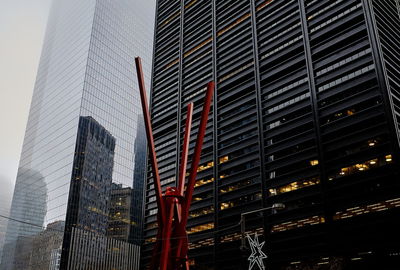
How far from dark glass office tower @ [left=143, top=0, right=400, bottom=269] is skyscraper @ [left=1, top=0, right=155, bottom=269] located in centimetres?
1554

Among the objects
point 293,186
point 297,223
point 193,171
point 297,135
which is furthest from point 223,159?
point 193,171

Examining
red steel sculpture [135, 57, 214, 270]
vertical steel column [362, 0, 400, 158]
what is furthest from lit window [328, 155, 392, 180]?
red steel sculpture [135, 57, 214, 270]

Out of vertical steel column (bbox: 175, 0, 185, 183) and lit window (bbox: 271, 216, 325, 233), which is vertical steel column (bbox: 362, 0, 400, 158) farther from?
vertical steel column (bbox: 175, 0, 185, 183)

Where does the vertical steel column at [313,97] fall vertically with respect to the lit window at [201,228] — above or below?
above

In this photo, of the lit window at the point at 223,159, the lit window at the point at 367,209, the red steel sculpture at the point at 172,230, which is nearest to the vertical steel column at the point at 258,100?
the lit window at the point at 223,159

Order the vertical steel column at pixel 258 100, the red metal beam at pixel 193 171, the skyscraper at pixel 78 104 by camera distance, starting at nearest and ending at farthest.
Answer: the red metal beam at pixel 193 171
the vertical steel column at pixel 258 100
the skyscraper at pixel 78 104

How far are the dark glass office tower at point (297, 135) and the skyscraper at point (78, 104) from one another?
15539 mm

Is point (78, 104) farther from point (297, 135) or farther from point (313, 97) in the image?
point (313, 97)

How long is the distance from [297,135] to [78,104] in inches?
2276

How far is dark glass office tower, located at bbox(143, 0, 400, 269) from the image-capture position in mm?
62344

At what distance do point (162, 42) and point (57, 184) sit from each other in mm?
47809

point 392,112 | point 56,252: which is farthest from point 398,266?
point 56,252

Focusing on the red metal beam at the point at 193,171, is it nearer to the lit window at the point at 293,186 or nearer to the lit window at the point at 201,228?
the lit window at the point at 293,186

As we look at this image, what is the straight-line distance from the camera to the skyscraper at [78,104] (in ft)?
356
